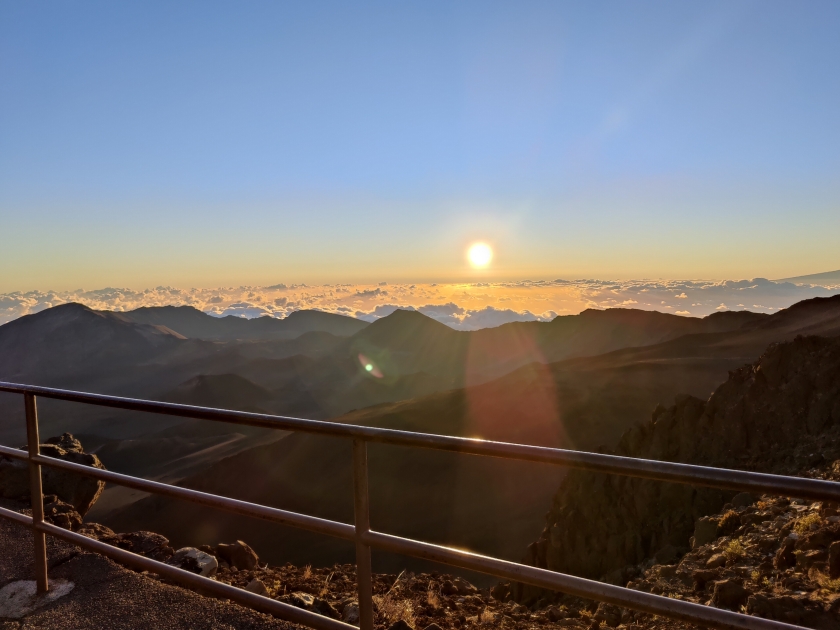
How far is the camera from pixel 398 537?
230 cm

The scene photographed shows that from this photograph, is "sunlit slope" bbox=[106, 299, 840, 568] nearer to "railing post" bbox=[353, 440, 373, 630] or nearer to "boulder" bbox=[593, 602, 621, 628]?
"boulder" bbox=[593, 602, 621, 628]

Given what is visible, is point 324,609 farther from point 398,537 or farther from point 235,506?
point 398,537

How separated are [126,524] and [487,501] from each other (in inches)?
882

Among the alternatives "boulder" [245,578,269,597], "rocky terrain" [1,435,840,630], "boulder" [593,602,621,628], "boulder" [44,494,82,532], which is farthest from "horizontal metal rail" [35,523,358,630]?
"boulder" [593,602,621,628]

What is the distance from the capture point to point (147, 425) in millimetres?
98250

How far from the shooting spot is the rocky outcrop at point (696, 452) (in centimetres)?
1309

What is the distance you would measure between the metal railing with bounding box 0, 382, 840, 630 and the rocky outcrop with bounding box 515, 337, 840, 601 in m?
9.79

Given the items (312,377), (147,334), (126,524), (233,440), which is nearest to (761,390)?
(126,524)

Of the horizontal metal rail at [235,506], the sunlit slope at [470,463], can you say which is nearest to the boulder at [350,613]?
the horizontal metal rail at [235,506]

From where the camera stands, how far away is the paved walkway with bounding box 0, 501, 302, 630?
3.45 meters

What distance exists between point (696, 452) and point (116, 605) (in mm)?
15872

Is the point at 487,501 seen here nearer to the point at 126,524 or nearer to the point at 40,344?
the point at 126,524

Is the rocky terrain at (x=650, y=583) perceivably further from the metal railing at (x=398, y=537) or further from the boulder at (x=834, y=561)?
the metal railing at (x=398, y=537)

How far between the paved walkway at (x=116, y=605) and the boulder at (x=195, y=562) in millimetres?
1710
